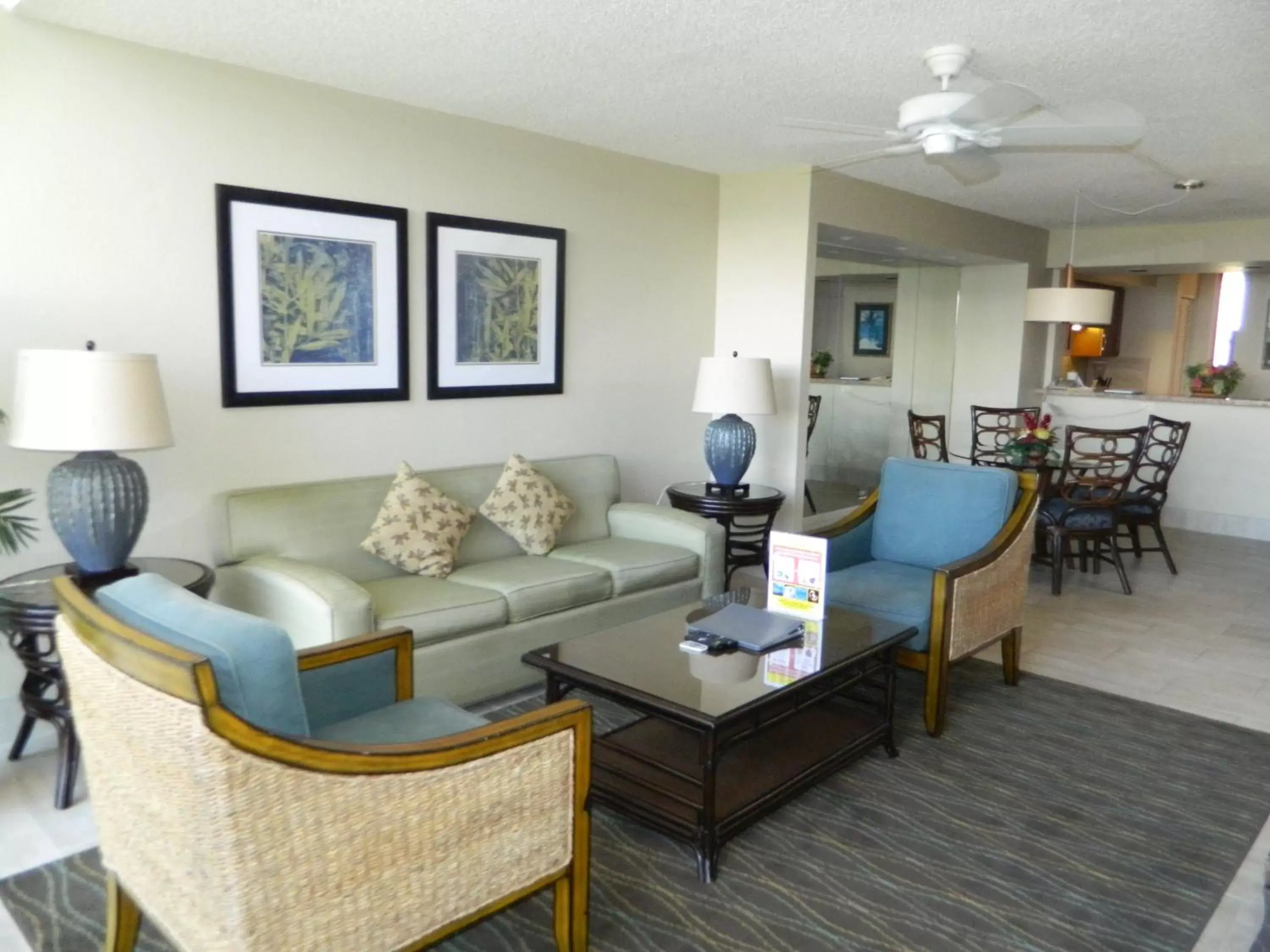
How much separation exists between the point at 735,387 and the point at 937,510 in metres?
1.26

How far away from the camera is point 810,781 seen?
2.82 meters

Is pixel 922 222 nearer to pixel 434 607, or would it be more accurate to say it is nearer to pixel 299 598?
pixel 434 607

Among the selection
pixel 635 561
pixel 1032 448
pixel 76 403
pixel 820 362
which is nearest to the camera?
pixel 76 403

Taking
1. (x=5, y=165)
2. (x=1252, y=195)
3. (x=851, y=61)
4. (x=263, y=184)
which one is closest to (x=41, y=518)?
(x=5, y=165)

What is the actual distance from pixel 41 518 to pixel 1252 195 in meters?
6.66

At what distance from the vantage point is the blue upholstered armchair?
134 inches

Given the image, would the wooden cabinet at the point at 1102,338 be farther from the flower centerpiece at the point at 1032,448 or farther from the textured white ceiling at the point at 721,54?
the textured white ceiling at the point at 721,54

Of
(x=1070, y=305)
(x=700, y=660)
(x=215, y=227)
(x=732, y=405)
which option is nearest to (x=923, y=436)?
(x=1070, y=305)

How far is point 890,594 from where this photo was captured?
142 inches

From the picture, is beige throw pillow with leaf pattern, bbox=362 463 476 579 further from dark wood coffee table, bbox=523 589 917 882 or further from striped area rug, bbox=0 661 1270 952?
striped area rug, bbox=0 661 1270 952

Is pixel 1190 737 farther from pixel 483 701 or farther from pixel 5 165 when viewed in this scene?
pixel 5 165

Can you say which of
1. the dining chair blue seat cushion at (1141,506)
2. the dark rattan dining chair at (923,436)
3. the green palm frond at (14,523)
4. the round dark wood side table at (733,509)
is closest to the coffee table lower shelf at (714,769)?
the round dark wood side table at (733,509)

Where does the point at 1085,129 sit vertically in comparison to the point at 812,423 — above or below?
above

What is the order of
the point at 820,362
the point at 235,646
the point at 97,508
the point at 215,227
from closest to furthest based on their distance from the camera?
1. the point at 235,646
2. the point at 97,508
3. the point at 215,227
4. the point at 820,362
